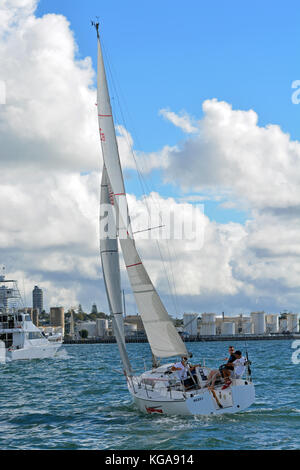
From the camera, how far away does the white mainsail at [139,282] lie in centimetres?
2469

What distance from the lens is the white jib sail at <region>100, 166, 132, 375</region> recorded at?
2658cm

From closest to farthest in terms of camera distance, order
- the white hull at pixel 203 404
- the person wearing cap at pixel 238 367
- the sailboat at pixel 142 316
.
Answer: the white hull at pixel 203 404
the sailboat at pixel 142 316
the person wearing cap at pixel 238 367

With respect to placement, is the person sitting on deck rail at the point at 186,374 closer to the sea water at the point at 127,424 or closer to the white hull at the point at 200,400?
the white hull at the point at 200,400

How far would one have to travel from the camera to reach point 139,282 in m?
25.1

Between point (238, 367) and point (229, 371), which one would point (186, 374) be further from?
point (238, 367)

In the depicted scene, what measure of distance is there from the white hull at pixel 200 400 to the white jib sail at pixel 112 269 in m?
3.69

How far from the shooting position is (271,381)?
124ft

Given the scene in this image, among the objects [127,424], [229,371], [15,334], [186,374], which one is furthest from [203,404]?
[15,334]

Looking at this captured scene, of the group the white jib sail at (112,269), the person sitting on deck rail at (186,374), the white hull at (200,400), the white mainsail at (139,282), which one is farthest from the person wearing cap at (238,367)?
the white jib sail at (112,269)

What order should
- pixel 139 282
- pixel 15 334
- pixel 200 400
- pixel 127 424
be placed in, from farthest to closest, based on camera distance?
pixel 15 334 → pixel 139 282 → pixel 127 424 → pixel 200 400

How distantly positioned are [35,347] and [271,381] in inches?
1473

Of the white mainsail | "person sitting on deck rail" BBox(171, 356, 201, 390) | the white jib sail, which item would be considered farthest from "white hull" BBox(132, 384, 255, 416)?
the white jib sail

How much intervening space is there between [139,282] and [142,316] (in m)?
1.38
